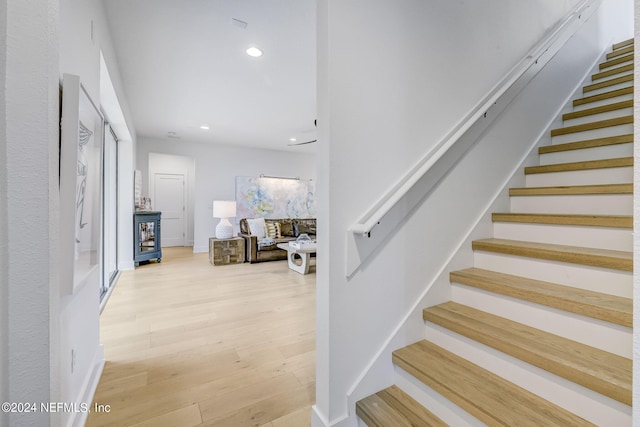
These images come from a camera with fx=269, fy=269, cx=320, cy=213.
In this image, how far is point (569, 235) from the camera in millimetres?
1657

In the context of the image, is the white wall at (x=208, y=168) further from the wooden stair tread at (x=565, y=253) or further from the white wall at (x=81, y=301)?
the wooden stair tread at (x=565, y=253)

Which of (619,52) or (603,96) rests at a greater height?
(619,52)

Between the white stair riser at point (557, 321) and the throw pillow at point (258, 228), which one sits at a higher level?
the throw pillow at point (258, 228)

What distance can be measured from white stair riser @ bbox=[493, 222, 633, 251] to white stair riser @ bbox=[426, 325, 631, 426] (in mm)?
905

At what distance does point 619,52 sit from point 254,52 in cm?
385

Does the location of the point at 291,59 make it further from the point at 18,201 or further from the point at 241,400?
the point at 241,400

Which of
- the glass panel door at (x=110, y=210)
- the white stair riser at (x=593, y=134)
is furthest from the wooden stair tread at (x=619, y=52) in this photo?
the glass panel door at (x=110, y=210)

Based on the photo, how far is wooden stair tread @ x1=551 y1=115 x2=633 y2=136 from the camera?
1.99m

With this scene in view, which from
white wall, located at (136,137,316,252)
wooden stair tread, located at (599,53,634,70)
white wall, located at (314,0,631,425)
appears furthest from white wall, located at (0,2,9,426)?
white wall, located at (136,137,316,252)

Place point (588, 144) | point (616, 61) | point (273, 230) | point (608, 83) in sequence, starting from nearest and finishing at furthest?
point (588, 144) < point (608, 83) < point (616, 61) < point (273, 230)

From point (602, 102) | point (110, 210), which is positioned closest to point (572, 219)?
point (602, 102)

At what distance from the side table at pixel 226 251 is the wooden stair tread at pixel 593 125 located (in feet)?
16.1

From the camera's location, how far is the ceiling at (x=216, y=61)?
2.19 meters

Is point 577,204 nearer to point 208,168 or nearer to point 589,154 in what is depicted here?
point 589,154
